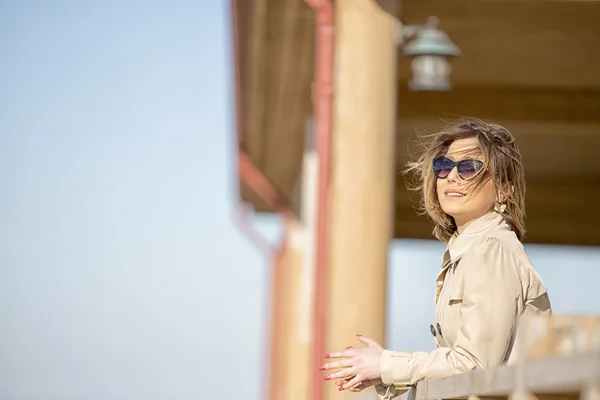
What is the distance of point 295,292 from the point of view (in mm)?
15203

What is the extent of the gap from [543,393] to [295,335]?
1226 cm

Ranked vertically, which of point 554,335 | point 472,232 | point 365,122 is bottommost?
point 554,335

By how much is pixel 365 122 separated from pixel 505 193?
13.6 feet

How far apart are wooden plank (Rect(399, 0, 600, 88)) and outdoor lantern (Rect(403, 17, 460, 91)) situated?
1.63ft

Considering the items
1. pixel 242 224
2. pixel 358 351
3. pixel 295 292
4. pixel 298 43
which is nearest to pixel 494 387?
pixel 358 351

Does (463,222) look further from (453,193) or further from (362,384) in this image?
(362,384)

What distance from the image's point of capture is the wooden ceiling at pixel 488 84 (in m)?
9.78

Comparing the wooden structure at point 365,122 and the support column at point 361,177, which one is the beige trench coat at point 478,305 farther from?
the support column at point 361,177

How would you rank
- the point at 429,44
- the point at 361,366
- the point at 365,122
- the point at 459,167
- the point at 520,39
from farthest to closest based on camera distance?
the point at 520,39
the point at 429,44
the point at 365,122
the point at 459,167
the point at 361,366

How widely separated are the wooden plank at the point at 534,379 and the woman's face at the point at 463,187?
461 mm

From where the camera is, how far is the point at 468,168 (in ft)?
10.2

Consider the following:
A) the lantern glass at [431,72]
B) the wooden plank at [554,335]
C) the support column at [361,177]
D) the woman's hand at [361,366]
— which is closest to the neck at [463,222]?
the woman's hand at [361,366]

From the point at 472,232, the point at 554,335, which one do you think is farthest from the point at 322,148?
the point at 554,335

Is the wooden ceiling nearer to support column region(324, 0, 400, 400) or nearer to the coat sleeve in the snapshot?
support column region(324, 0, 400, 400)
